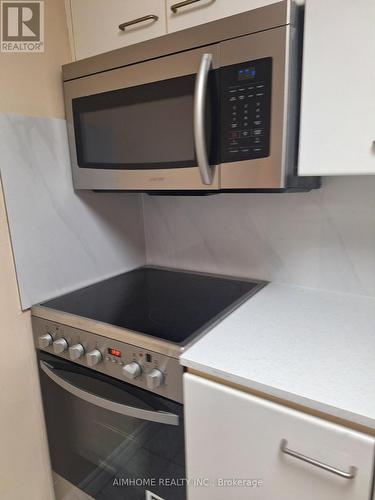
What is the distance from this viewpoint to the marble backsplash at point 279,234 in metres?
1.06

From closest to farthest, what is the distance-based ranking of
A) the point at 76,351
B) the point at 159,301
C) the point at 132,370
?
the point at 132,370, the point at 76,351, the point at 159,301

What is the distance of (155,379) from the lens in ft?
2.70

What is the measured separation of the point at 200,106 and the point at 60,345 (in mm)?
784

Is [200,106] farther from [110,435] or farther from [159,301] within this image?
[110,435]

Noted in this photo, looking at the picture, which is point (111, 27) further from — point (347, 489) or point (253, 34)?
point (347, 489)

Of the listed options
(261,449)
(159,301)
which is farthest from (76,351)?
(261,449)

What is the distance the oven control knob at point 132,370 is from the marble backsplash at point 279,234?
598 millimetres

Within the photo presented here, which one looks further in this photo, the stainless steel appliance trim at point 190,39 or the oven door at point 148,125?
the oven door at point 148,125

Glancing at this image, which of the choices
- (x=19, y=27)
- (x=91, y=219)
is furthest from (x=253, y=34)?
(x=91, y=219)

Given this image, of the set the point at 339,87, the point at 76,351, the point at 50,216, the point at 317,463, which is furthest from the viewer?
the point at 50,216

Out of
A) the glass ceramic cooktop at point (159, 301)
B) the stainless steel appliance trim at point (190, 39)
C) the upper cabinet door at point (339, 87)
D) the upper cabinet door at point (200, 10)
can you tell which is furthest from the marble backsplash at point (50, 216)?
the upper cabinet door at point (339, 87)

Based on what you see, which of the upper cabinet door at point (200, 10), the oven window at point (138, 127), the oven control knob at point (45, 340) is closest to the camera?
the upper cabinet door at point (200, 10)

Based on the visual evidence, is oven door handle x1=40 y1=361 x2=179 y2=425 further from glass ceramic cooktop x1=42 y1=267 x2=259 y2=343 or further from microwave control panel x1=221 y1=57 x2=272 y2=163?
microwave control panel x1=221 y1=57 x2=272 y2=163

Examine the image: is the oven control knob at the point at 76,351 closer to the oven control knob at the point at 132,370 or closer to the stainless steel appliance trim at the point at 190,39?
the oven control knob at the point at 132,370
